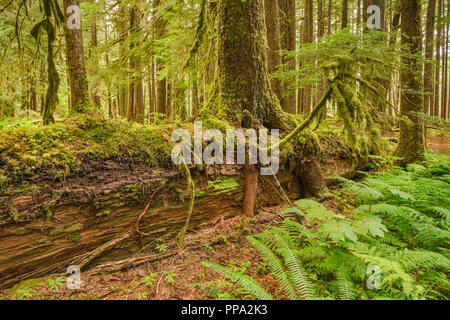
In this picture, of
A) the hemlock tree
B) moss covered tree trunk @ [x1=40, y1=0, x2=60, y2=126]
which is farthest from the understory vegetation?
moss covered tree trunk @ [x1=40, y1=0, x2=60, y2=126]

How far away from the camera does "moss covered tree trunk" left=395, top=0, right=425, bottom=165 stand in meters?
5.90

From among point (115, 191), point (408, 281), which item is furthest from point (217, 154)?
point (408, 281)

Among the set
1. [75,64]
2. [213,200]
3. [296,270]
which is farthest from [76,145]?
[296,270]

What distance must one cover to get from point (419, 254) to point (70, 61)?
5918 mm

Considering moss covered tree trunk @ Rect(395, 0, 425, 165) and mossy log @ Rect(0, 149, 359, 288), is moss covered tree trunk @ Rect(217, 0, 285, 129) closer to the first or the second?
mossy log @ Rect(0, 149, 359, 288)

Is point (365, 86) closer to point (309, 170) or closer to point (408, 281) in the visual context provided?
point (309, 170)

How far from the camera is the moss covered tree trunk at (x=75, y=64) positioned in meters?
3.93

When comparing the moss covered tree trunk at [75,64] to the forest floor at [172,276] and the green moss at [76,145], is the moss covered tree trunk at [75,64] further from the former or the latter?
the forest floor at [172,276]

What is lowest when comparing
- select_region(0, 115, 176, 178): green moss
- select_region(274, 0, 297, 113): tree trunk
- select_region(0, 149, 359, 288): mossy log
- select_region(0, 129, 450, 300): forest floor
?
select_region(0, 129, 450, 300): forest floor

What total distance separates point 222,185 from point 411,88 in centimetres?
594

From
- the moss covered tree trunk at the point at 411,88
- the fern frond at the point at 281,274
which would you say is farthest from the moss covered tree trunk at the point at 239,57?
the moss covered tree trunk at the point at 411,88

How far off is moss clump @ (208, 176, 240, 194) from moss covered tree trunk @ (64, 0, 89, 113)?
2.57 m

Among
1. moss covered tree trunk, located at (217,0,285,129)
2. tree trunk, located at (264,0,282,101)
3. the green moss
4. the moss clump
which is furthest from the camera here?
tree trunk, located at (264,0,282,101)
